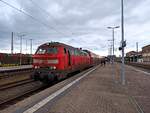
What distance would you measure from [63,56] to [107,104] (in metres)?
8.25

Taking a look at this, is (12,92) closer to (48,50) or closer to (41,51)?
(41,51)

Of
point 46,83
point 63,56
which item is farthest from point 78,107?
point 46,83

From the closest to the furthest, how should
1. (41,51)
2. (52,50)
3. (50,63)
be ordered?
1. (50,63)
2. (52,50)
3. (41,51)

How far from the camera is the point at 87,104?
26.2ft

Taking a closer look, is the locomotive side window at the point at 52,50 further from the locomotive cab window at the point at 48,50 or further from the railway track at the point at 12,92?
the railway track at the point at 12,92

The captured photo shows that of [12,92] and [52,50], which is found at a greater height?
[52,50]

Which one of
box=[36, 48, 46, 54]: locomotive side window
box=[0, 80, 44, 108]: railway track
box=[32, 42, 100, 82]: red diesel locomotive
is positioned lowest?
box=[0, 80, 44, 108]: railway track

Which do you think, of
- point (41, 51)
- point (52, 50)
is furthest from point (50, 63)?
point (41, 51)

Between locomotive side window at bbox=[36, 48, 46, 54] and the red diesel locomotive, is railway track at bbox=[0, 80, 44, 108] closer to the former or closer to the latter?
the red diesel locomotive

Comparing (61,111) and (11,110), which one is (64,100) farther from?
(11,110)

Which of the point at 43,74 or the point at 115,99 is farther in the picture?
the point at 43,74

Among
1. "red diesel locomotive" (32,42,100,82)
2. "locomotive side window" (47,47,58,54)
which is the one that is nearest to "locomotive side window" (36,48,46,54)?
"red diesel locomotive" (32,42,100,82)

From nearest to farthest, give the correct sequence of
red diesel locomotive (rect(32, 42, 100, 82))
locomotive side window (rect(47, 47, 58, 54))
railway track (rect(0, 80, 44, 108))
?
1. railway track (rect(0, 80, 44, 108))
2. red diesel locomotive (rect(32, 42, 100, 82))
3. locomotive side window (rect(47, 47, 58, 54))

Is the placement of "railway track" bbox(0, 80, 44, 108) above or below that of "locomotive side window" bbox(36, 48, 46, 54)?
below
